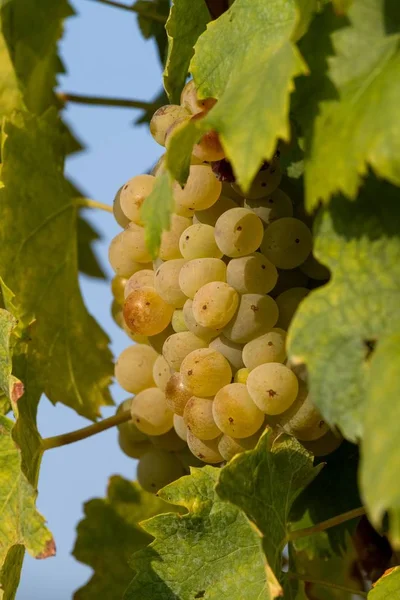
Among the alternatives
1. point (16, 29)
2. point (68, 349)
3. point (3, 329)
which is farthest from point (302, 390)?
point (16, 29)

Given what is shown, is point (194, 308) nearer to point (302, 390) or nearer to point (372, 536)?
point (302, 390)

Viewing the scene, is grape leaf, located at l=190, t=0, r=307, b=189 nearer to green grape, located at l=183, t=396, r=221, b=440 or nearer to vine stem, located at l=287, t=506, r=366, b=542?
Answer: green grape, located at l=183, t=396, r=221, b=440

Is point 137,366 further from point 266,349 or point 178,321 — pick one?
point 266,349

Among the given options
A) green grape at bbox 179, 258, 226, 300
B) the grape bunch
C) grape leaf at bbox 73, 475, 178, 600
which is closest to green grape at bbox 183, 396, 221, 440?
the grape bunch

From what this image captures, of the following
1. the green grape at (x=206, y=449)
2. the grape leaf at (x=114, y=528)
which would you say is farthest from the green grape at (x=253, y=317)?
the grape leaf at (x=114, y=528)

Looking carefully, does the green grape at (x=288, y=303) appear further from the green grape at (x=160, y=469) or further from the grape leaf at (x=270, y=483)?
the green grape at (x=160, y=469)

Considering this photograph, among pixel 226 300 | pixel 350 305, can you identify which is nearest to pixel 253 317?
pixel 226 300
